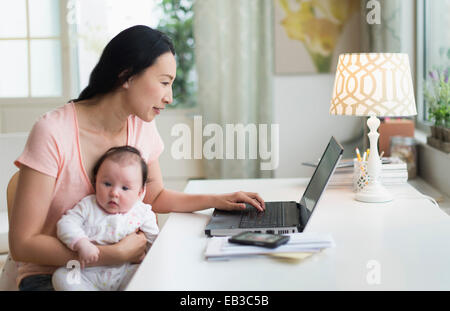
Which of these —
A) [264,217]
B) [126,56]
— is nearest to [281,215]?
[264,217]

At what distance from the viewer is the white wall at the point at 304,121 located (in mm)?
3668

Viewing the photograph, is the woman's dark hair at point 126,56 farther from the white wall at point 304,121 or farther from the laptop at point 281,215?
the white wall at point 304,121

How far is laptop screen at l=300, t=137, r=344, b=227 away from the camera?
4.96 feet

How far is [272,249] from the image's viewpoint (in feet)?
4.30

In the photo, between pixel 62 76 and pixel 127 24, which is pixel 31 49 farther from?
pixel 127 24

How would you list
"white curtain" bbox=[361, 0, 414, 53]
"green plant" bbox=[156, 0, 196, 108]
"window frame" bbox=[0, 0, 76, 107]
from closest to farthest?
1. "white curtain" bbox=[361, 0, 414, 53]
2. "window frame" bbox=[0, 0, 76, 107]
3. "green plant" bbox=[156, 0, 196, 108]

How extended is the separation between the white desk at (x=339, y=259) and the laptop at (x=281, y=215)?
5 cm

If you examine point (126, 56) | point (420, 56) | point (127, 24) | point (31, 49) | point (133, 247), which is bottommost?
point (133, 247)

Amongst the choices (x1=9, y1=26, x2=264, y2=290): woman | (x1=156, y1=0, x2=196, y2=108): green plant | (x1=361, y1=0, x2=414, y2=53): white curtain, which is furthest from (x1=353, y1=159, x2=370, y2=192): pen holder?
(x1=156, y1=0, x2=196, y2=108): green plant

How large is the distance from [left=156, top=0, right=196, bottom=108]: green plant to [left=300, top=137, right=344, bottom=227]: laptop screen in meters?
2.25

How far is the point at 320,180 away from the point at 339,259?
0.36 metres

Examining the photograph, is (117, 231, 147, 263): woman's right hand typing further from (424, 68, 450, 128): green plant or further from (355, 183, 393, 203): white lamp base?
(424, 68, 450, 128): green plant
